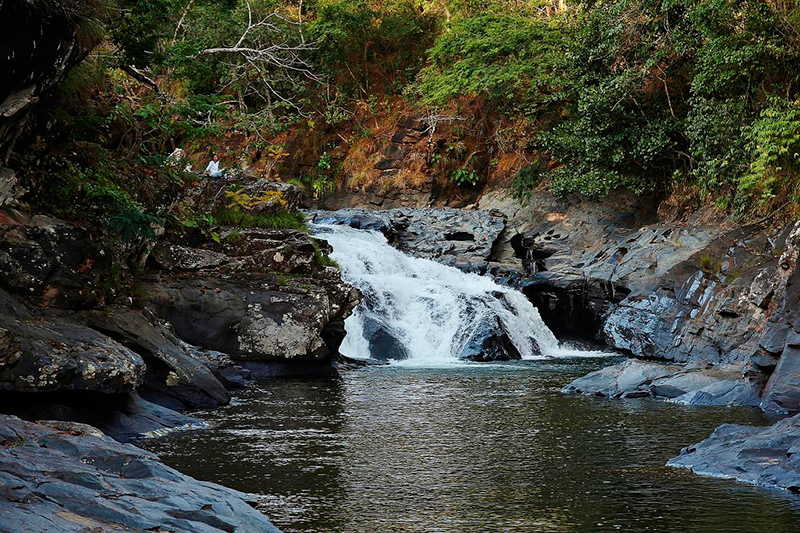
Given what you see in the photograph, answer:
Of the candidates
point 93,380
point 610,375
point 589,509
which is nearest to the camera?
point 589,509

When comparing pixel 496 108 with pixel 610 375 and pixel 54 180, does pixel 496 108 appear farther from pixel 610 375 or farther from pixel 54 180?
pixel 54 180

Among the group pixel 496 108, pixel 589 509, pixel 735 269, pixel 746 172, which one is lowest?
pixel 589 509

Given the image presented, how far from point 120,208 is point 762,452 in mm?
8426

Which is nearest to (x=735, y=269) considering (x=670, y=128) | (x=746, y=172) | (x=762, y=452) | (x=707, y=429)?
(x=746, y=172)

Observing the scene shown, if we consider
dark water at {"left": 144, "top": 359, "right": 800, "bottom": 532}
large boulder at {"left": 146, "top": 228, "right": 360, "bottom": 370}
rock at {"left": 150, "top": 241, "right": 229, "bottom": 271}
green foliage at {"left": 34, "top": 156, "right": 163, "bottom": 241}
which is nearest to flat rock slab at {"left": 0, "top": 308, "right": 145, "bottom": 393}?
dark water at {"left": 144, "top": 359, "right": 800, "bottom": 532}

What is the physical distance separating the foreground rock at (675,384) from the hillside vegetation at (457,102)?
6.39 metres

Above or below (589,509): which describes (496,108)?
above

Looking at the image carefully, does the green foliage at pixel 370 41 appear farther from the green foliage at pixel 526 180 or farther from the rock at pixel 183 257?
the rock at pixel 183 257

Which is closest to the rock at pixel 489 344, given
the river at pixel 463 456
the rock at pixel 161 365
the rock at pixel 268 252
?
the river at pixel 463 456

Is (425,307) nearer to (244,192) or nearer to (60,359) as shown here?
(244,192)

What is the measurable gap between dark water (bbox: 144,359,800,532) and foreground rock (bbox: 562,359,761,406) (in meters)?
0.49

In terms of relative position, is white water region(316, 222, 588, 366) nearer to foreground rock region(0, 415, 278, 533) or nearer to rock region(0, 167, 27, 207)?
rock region(0, 167, 27, 207)

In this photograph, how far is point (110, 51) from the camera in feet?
43.2

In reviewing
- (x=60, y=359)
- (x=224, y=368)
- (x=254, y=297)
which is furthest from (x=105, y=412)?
(x=254, y=297)
